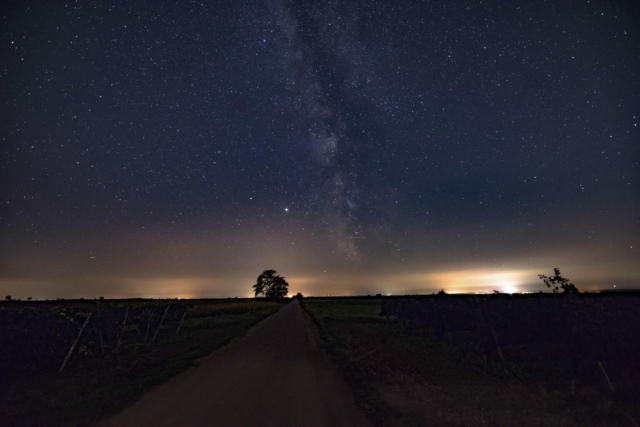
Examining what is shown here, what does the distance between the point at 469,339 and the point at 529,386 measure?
12.3m

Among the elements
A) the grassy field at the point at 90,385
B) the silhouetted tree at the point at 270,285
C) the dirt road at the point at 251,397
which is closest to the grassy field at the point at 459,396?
the dirt road at the point at 251,397

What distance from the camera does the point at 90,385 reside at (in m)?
12.5

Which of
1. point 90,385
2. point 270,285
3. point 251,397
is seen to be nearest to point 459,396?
point 251,397

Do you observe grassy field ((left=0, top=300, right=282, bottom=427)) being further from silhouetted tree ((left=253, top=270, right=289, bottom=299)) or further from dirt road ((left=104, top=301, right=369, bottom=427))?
silhouetted tree ((left=253, top=270, right=289, bottom=299))

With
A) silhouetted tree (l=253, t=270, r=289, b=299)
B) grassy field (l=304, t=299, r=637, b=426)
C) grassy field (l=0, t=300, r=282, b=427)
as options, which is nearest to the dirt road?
grassy field (l=0, t=300, r=282, b=427)

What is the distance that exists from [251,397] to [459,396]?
6542mm

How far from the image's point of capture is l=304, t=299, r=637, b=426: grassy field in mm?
9227

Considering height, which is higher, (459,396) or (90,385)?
(90,385)

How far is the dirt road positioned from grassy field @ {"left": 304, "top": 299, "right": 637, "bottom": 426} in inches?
33.3

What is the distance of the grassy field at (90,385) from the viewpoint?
911 centimetres

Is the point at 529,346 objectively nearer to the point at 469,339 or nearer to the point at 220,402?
the point at 469,339

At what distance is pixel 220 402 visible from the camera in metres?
9.60

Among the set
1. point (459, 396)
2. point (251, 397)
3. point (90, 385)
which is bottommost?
point (459, 396)

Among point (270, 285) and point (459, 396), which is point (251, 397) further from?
point (270, 285)
